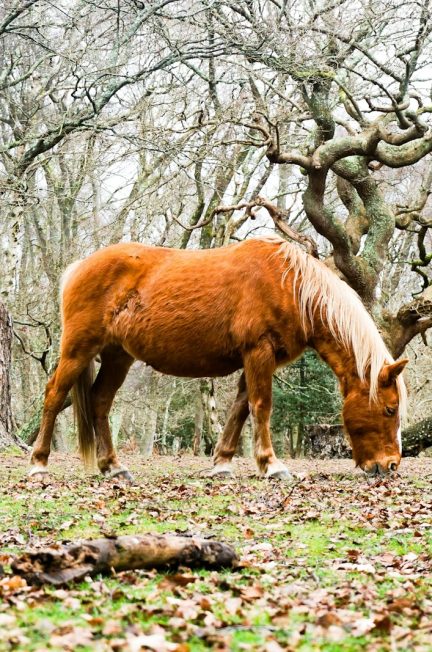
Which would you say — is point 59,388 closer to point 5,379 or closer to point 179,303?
point 179,303

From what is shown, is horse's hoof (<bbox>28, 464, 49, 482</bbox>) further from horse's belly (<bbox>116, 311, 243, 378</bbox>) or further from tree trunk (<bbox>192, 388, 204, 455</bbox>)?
tree trunk (<bbox>192, 388, 204, 455</bbox>)

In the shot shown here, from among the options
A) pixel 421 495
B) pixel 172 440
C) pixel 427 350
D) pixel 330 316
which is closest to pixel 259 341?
pixel 330 316

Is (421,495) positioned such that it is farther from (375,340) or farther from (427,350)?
(427,350)

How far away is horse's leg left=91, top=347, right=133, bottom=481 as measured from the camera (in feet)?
28.0

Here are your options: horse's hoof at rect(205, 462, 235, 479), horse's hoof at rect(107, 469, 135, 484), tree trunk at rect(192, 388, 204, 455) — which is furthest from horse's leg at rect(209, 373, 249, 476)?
tree trunk at rect(192, 388, 204, 455)

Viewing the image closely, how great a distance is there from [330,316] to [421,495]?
2.12 metres

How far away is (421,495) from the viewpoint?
7.03 meters

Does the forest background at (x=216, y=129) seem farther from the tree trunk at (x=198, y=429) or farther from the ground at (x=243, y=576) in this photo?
the ground at (x=243, y=576)

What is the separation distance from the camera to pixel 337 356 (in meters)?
8.29

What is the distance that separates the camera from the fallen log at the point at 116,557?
130 inches

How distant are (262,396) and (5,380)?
5.24m

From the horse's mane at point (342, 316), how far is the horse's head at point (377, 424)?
3.5 inches

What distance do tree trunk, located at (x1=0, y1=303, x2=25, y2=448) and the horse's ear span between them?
6285mm

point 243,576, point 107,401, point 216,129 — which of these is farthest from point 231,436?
point 216,129
